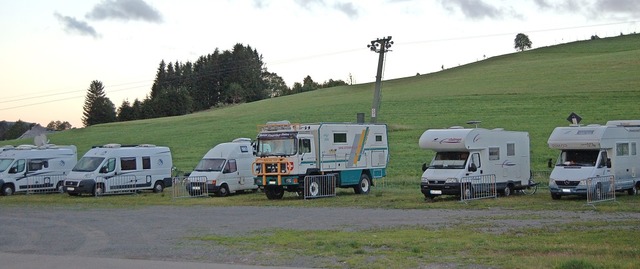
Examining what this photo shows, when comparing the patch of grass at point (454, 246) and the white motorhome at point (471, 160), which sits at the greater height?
the white motorhome at point (471, 160)

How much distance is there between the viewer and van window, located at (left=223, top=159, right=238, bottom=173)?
33312mm

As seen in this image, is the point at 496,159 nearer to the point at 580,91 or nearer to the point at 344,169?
the point at 344,169

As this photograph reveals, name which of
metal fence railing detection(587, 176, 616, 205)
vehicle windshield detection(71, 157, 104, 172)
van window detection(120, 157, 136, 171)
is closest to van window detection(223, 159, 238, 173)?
van window detection(120, 157, 136, 171)

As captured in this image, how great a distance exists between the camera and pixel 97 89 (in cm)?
15438

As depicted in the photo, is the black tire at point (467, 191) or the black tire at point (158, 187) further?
the black tire at point (158, 187)

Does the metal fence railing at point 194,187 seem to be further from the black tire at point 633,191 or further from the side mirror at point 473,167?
the black tire at point 633,191

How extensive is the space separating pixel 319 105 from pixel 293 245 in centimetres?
6259

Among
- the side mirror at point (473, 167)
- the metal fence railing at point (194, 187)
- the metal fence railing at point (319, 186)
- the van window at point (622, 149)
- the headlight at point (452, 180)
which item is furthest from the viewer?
the metal fence railing at point (194, 187)

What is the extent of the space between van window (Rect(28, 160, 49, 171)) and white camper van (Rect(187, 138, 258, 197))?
885 cm

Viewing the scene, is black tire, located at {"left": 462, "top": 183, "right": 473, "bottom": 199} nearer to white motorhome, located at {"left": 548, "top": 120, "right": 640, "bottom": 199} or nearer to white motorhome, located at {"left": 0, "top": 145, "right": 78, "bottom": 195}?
white motorhome, located at {"left": 548, "top": 120, "right": 640, "bottom": 199}

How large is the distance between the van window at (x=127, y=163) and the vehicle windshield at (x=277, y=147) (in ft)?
27.5

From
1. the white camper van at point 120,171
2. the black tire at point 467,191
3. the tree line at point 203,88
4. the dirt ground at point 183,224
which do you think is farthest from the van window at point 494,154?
the tree line at point 203,88

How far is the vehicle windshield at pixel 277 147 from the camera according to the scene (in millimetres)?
29859

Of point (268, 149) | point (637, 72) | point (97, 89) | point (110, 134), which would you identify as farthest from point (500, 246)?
point (97, 89)
